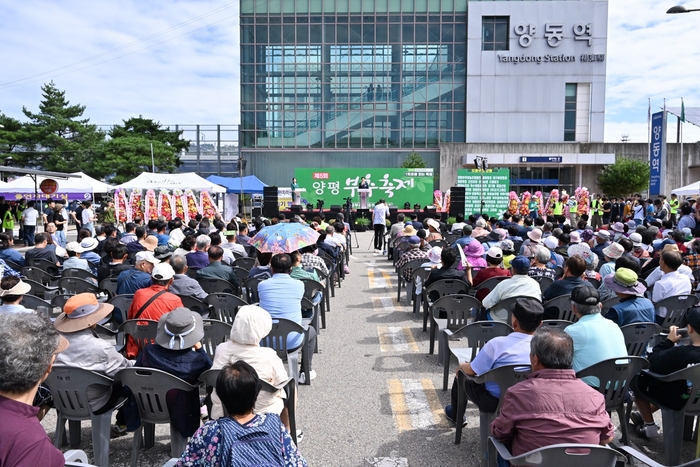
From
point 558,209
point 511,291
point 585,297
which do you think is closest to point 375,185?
point 558,209

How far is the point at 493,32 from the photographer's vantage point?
4150 centimetres

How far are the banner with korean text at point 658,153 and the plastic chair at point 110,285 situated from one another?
2141 cm

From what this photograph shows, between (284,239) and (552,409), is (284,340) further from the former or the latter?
(284,239)

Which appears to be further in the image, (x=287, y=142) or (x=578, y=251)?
(x=287, y=142)

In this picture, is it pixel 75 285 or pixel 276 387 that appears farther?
pixel 75 285

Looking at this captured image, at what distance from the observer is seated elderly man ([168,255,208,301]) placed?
5723 mm

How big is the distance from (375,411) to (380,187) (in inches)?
863

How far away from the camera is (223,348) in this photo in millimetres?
3414

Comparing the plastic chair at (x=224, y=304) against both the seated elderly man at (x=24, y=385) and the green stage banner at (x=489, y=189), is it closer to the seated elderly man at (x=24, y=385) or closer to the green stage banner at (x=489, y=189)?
the seated elderly man at (x=24, y=385)

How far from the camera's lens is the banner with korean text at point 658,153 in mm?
21219

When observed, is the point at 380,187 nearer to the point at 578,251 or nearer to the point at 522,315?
the point at 578,251

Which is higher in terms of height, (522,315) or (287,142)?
(287,142)

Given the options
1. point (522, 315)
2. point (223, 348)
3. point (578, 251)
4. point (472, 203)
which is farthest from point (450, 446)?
point (472, 203)

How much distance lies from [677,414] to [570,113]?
142 ft
